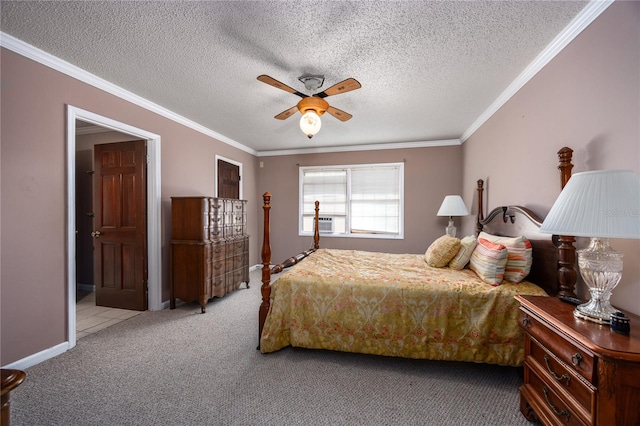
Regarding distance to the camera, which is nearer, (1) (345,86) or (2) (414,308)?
(2) (414,308)

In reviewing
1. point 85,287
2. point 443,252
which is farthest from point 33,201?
point 443,252

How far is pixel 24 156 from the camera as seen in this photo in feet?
6.80

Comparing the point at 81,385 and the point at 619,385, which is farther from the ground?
the point at 619,385

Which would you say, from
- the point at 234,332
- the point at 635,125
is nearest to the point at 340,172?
the point at 234,332

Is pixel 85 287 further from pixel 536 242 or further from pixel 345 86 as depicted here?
pixel 536 242

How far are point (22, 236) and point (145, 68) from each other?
1726mm

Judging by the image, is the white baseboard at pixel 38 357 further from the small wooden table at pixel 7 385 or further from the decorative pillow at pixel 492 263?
the decorative pillow at pixel 492 263

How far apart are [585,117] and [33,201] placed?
419cm

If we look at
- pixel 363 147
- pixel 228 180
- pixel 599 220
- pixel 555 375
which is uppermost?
pixel 363 147

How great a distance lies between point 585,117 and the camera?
5.71 feet

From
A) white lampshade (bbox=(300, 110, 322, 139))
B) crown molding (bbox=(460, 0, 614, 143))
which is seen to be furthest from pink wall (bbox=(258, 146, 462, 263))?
white lampshade (bbox=(300, 110, 322, 139))

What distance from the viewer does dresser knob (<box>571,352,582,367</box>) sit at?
44.9 inches

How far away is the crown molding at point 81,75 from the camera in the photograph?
1.98 meters

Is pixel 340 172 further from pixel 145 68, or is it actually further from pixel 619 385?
pixel 619 385
